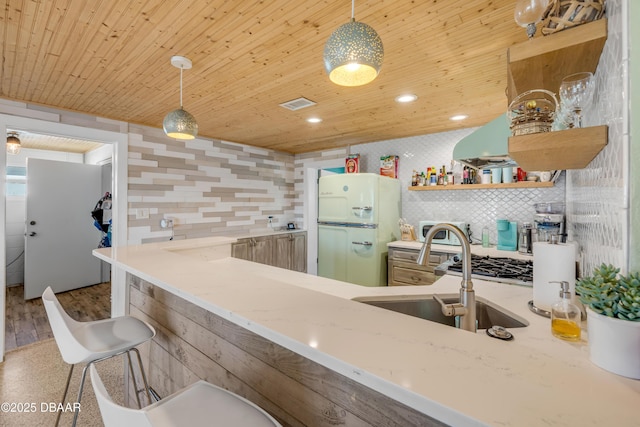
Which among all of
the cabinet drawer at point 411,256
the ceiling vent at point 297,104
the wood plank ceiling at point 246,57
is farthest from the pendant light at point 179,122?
the cabinet drawer at point 411,256

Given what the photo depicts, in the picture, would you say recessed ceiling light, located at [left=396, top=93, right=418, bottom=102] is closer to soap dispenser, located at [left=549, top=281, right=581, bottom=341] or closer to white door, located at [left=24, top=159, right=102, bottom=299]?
soap dispenser, located at [left=549, top=281, right=581, bottom=341]

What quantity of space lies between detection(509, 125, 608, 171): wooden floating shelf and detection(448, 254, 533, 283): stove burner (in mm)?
964

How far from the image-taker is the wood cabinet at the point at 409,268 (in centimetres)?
314

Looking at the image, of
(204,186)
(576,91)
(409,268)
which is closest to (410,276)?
(409,268)

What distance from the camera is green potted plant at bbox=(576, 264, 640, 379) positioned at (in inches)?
22.7

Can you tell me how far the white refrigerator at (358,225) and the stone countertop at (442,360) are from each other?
94.3 inches

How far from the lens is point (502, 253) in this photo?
9.59 feet

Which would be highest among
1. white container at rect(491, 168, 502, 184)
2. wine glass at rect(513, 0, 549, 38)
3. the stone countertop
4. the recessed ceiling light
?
the recessed ceiling light

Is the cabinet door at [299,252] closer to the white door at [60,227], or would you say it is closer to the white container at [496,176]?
the white container at [496,176]

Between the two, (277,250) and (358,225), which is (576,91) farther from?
(277,250)

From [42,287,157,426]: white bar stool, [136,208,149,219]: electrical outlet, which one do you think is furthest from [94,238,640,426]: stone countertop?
[136,208,149,219]: electrical outlet

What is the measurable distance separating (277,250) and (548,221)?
334cm

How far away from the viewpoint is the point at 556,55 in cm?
102

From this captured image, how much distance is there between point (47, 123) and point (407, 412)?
12.5 ft
